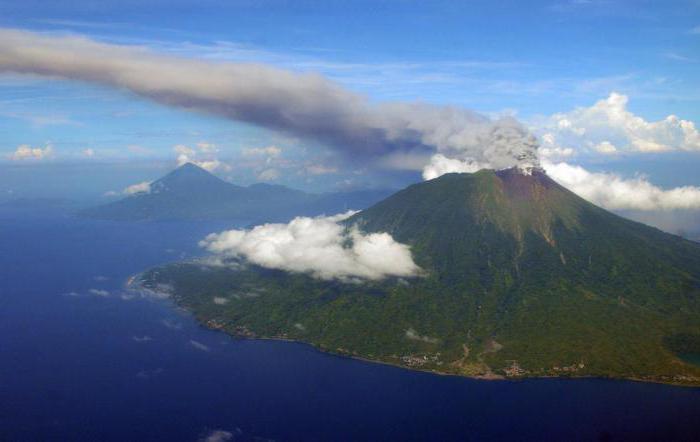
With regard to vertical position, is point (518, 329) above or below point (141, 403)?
above

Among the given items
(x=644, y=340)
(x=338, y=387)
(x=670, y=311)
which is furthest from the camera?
(x=670, y=311)

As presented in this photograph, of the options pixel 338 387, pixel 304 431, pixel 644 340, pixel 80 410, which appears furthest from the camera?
pixel 644 340

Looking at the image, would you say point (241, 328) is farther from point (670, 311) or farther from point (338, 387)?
point (670, 311)

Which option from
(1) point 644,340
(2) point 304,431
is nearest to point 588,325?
(1) point 644,340

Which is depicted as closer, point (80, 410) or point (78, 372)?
point (80, 410)

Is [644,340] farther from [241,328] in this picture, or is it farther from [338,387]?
[241,328]

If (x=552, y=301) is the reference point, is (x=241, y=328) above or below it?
below

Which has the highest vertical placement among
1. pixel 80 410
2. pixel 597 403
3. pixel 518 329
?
pixel 518 329

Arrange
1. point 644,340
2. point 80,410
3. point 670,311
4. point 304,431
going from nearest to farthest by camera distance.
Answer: point 304,431 → point 80,410 → point 644,340 → point 670,311

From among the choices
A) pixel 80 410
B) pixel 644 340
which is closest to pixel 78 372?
pixel 80 410
